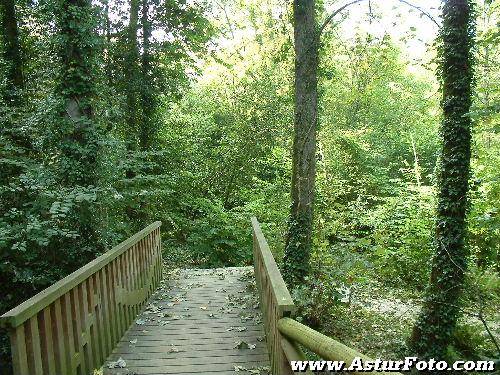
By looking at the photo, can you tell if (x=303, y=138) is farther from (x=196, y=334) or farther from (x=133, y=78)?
(x=133, y=78)

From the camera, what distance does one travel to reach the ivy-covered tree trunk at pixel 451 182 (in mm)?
5684

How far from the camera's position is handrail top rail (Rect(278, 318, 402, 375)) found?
6.68ft

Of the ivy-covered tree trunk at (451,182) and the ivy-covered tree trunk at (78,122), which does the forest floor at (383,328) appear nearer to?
the ivy-covered tree trunk at (451,182)

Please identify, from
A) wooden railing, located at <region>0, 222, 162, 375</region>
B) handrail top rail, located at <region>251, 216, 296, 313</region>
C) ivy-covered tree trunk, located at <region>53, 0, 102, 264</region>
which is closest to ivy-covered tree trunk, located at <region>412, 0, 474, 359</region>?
handrail top rail, located at <region>251, 216, 296, 313</region>

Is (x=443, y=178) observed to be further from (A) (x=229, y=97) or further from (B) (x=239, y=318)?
(A) (x=229, y=97)

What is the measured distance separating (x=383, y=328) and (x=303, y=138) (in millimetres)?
3598

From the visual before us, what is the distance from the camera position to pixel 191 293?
6.85 metres

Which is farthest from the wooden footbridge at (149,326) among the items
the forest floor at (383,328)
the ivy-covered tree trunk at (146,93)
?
the ivy-covered tree trunk at (146,93)

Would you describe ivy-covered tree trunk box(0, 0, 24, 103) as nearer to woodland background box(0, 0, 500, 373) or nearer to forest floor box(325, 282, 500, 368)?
woodland background box(0, 0, 500, 373)

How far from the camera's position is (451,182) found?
5.82m

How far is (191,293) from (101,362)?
2.87m

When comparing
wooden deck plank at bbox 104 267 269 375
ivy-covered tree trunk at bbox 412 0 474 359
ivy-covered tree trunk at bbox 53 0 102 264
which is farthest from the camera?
ivy-covered tree trunk at bbox 412 0 474 359

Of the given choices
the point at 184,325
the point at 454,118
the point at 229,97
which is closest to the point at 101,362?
the point at 184,325

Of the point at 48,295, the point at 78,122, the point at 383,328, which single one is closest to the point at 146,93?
the point at 78,122
